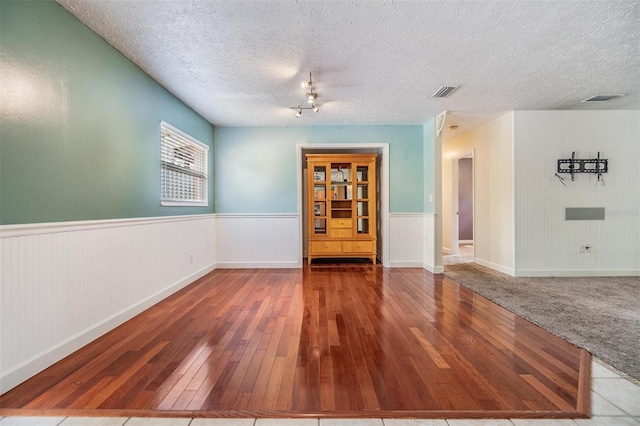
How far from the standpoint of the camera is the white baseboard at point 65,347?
1544 mm

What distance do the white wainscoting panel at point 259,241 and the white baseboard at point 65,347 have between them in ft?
5.93

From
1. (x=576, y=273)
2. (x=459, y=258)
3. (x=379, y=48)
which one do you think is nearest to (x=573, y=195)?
(x=576, y=273)

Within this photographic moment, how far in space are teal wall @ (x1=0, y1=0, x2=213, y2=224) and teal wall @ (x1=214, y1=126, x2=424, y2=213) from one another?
6.10 feet

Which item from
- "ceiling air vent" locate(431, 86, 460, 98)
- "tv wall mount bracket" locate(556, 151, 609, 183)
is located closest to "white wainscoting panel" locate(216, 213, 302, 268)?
"ceiling air vent" locate(431, 86, 460, 98)

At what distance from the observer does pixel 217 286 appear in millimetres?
3652

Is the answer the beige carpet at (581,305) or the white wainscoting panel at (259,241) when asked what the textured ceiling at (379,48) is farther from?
the beige carpet at (581,305)

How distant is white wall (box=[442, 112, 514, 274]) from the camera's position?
13.6ft

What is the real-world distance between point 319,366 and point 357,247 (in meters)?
3.39

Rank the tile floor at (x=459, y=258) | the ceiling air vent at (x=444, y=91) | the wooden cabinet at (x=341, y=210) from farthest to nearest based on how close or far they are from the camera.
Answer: the tile floor at (x=459, y=258), the wooden cabinet at (x=341, y=210), the ceiling air vent at (x=444, y=91)

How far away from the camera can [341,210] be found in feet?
16.8

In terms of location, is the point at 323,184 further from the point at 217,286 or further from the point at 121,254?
the point at 121,254

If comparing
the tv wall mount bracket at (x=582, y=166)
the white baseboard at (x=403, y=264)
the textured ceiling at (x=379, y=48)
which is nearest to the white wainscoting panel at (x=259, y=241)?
the white baseboard at (x=403, y=264)

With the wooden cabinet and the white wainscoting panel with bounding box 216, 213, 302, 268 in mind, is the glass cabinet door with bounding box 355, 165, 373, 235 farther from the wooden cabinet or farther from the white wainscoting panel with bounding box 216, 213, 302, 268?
the white wainscoting panel with bounding box 216, 213, 302, 268

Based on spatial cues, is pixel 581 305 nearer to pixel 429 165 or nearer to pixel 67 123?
pixel 429 165
